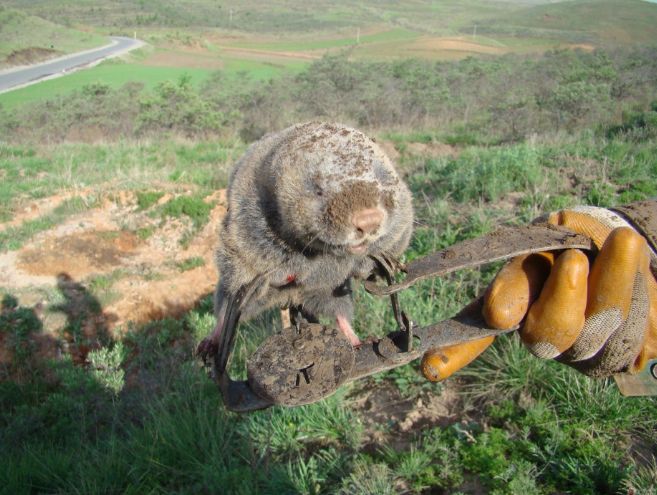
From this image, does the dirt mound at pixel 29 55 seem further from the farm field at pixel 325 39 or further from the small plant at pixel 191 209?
the small plant at pixel 191 209

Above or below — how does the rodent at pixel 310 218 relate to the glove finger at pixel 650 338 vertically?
above

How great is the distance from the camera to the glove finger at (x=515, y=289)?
1.83 meters

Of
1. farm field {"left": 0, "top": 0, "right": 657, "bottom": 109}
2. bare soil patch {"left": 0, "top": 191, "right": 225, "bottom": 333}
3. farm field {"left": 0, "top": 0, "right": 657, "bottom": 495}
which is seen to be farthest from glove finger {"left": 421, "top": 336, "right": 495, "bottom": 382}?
farm field {"left": 0, "top": 0, "right": 657, "bottom": 109}

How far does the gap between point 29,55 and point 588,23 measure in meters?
38.7

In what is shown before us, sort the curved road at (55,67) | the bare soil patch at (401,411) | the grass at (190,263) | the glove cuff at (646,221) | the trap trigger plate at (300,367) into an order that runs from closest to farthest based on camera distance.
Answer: the trap trigger plate at (300,367) → the glove cuff at (646,221) → the bare soil patch at (401,411) → the grass at (190,263) → the curved road at (55,67)

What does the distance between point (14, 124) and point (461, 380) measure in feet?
81.0

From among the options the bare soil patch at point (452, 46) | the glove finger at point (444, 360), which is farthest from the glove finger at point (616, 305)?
the bare soil patch at point (452, 46)

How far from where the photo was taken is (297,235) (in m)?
2.22

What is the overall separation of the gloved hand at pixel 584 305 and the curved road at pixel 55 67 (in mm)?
23041

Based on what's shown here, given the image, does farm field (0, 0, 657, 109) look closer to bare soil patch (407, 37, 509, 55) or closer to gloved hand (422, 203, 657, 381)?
bare soil patch (407, 37, 509, 55)

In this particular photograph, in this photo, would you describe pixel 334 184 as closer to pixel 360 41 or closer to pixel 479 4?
pixel 360 41

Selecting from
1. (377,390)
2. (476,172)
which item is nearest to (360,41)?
(476,172)

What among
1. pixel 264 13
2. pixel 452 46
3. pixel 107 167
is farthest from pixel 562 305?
pixel 264 13

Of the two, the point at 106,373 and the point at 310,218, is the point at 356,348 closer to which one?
the point at 310,218
